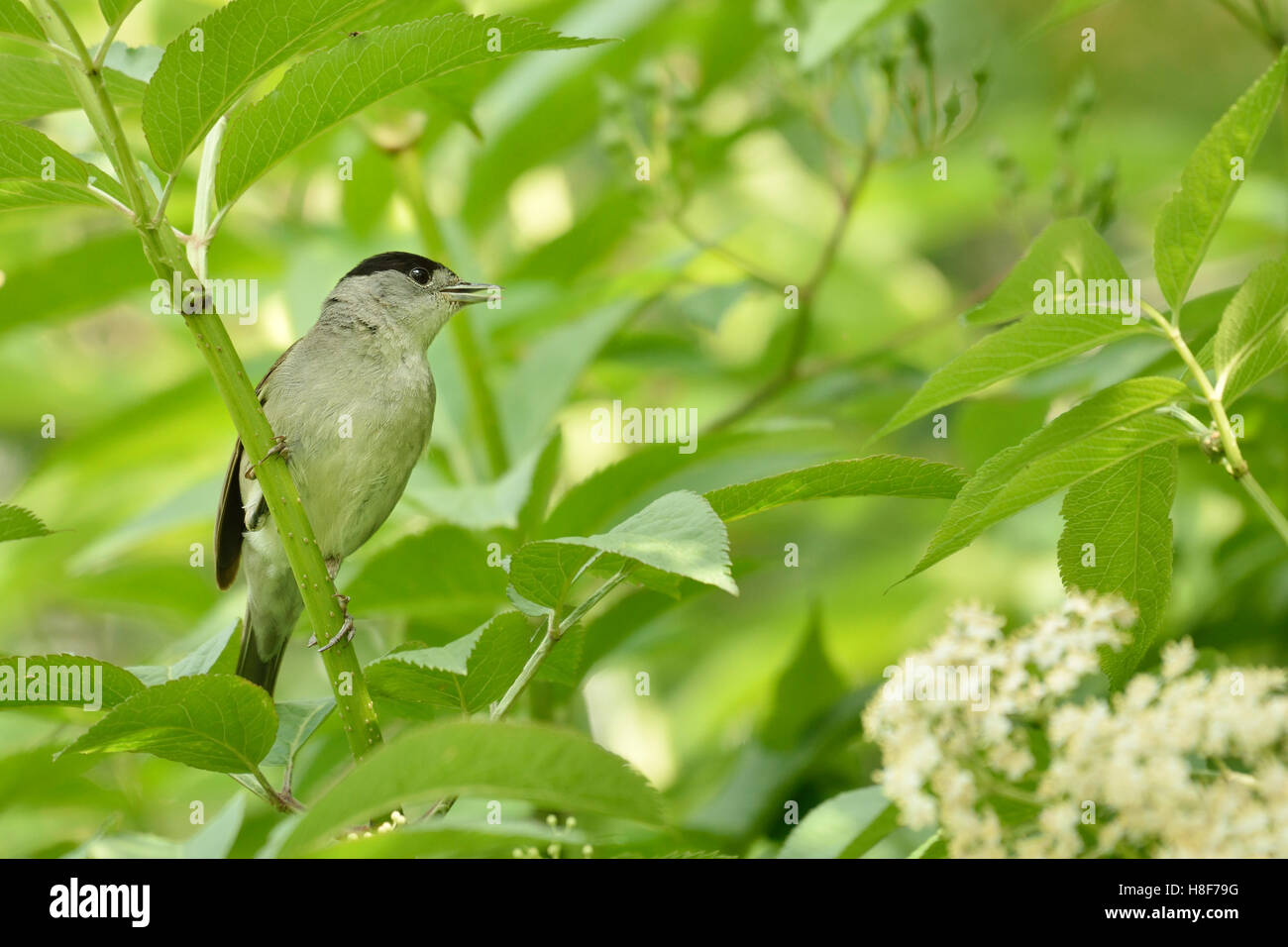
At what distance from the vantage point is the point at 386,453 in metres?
3.33

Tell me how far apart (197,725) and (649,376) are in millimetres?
3192

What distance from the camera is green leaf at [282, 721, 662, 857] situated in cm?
137

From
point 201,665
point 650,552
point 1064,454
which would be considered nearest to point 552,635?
point 650,552

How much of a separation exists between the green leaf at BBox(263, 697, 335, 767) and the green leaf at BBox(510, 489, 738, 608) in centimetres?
44

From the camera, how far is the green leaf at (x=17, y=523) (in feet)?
6.21

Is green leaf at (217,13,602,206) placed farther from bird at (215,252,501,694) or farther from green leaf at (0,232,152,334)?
green leaf at (0,232,152,334)

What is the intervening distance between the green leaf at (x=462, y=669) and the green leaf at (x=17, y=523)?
1.76ft

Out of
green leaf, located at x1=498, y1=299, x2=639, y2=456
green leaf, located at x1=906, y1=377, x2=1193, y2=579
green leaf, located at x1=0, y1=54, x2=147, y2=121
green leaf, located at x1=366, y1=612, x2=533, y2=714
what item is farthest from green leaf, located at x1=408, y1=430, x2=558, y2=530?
green leaf, located at x1=906, y1=377, x2=1193, y2=579

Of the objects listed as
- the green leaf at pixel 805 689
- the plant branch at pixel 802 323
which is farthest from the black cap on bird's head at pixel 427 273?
the green leaf at pixel 805 689

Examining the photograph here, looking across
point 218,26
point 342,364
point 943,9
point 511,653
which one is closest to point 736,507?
point 511,653

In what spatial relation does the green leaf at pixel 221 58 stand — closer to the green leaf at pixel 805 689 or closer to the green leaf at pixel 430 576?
the green leaf at pixel 430 576

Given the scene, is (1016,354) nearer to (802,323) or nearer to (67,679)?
(67,679)

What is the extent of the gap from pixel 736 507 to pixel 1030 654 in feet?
1.74

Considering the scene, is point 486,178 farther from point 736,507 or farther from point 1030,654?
point 1030,654
